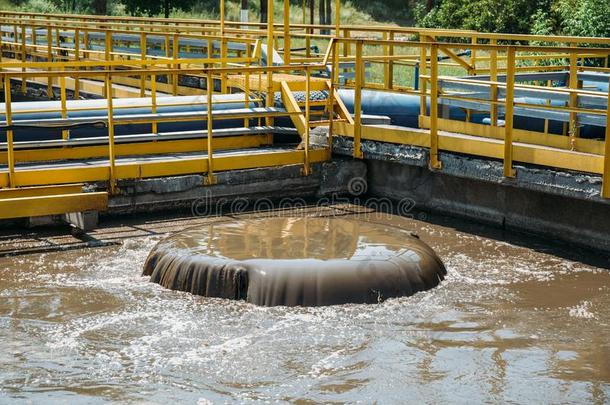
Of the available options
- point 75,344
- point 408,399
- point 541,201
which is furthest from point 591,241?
point 75,344

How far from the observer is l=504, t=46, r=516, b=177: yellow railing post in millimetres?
11211

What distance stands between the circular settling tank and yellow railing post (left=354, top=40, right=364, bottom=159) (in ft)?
8.85

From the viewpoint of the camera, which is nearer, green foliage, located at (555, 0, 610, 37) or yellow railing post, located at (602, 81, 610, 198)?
yellow railing post, located at (602, 81, 610, 198)

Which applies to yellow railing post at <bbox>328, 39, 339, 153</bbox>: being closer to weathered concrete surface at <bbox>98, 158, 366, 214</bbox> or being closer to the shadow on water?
weathered concrete surface at <bbox>98, 158, 366, 214</bbox>

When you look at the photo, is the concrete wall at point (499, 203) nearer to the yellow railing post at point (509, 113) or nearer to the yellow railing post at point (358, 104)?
the yellow railing post at point (509, 113)

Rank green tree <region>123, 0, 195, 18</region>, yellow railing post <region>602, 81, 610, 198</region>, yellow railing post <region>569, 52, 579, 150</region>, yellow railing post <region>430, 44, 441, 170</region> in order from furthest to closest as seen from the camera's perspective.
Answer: green tree <region>123, 0, 195, 18</region>, yellow railing post <region>430, 44, 441, 170</region>, yellow railing post <region>569, 52, 579, 150</region>, yellow railing post <region>602, 81, 610, 198</region>

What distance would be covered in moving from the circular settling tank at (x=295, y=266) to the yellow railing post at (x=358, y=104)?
Answer: 2.70 metres

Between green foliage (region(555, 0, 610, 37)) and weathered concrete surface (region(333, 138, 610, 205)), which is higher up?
green foliage (region(555, 0, 610, 37))

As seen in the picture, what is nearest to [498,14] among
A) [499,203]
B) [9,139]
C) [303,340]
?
[499,203]

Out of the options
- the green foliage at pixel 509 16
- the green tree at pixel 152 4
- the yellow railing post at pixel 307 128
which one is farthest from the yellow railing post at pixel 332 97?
the green tree at pixel 152 4

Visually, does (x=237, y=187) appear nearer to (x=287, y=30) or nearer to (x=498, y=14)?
(x=287, y=30)

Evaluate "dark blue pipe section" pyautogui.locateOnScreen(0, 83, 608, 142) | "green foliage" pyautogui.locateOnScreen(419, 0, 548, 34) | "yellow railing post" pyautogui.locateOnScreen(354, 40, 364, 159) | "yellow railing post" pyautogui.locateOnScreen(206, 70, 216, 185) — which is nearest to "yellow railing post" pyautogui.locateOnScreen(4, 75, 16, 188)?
"dark blue pipe section" pyautogui.locateOnScreen(0, 83, 608, 142)

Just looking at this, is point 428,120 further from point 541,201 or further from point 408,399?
point 408,399

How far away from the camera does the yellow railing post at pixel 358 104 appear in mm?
13109
